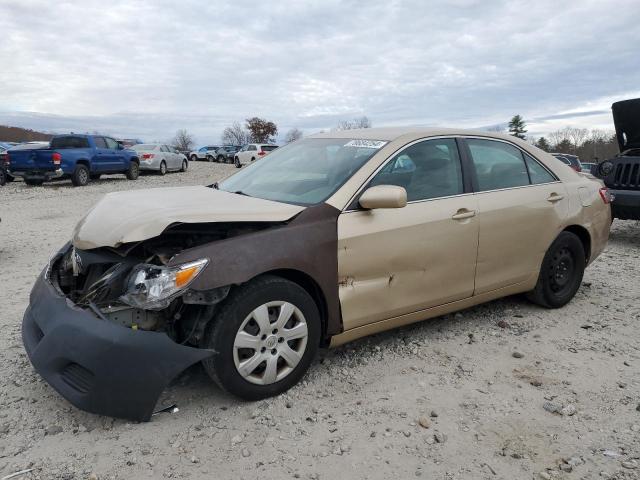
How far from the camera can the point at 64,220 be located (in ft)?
33.4

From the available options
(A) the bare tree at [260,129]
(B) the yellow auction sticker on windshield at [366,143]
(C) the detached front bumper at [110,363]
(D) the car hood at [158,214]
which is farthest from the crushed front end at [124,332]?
(A) the bare tree at [260,129]

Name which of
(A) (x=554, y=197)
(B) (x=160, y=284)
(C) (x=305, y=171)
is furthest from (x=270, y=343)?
(A) (x=554, y=197)

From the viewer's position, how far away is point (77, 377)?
2703mm

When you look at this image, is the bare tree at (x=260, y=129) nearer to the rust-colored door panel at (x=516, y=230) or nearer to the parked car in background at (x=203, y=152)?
the parked car in background at (x=203, y=152)

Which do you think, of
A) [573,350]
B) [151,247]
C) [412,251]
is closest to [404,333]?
[412,251]

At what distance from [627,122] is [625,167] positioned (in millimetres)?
935

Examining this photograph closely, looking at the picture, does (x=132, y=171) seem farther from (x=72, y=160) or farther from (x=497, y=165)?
(x=497, y=165)

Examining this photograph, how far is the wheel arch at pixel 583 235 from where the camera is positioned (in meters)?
4.69

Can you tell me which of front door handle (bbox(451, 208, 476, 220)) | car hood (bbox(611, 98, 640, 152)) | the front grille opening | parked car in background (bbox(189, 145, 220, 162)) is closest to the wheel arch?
front door handle (bbox(451, 208, 476, 220))

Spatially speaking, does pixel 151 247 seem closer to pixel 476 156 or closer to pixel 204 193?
pixel 204 193

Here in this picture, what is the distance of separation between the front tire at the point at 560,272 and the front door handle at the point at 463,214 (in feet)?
3.62

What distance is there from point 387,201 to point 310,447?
150 cm

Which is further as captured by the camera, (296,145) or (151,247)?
(296,145)

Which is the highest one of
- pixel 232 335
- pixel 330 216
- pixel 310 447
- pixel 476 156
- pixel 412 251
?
pixel 476 156
